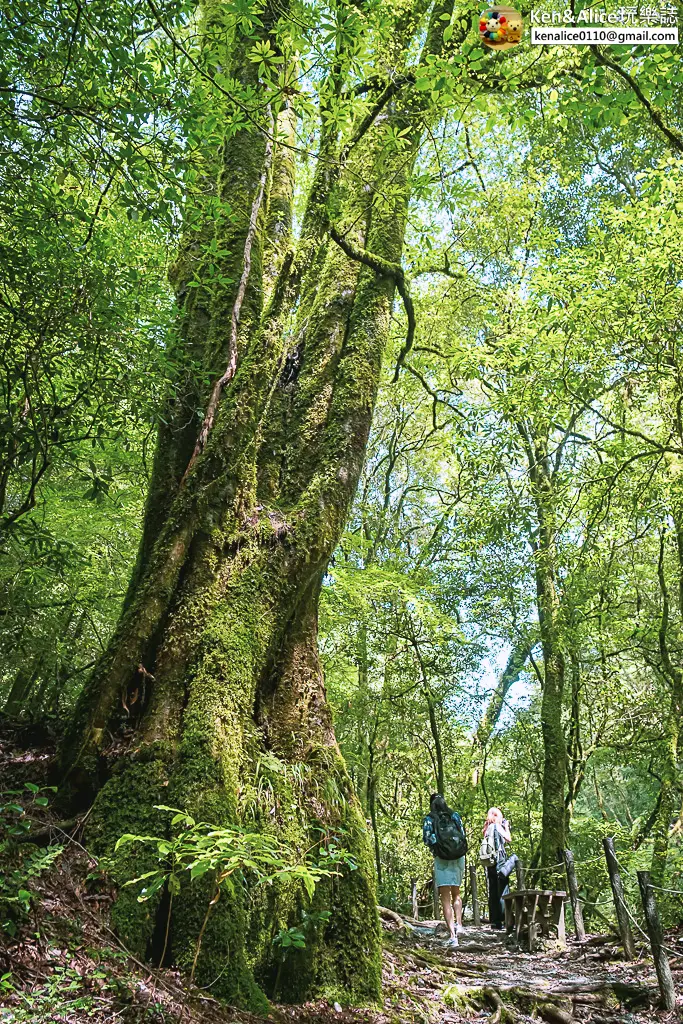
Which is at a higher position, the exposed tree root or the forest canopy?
the forest canopy

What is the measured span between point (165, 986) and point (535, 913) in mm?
8165

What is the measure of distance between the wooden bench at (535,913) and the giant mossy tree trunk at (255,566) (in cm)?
623

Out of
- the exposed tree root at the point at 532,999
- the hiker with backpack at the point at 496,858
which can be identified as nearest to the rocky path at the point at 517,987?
the exposed tree root at the point at 532,999

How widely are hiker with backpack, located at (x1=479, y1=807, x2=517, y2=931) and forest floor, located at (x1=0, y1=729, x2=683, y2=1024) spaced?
14.2ft

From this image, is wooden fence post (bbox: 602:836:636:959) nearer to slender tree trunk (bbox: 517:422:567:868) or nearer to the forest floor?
the forest floor

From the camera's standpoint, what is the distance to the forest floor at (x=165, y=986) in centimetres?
265

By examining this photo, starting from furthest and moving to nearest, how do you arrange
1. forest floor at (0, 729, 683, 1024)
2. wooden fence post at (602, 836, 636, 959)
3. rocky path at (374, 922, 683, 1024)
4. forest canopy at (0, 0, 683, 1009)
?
wooden fence post at (602, 836, 636, 959)
rocky path at (374, 922, 683, 1024)
forest canopy at (0, 0, 683, 1009)
forest floor at (0, 729, 683, 1024)

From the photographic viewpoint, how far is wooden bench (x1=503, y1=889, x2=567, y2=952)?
9398mm

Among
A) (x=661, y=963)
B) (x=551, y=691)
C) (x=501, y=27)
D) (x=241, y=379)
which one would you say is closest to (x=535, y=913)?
(x=661, y=963)

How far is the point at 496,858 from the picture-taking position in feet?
39.2

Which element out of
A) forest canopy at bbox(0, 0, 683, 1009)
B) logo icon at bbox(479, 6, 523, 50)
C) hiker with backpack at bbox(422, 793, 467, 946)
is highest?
logo icon at bbox(479, 6, 523, 50)

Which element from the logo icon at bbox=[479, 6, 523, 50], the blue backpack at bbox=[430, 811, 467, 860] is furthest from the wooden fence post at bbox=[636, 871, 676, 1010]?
the logo icon at bbox=[479, 6, 523, 50]

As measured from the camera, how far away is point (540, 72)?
757 centimetres

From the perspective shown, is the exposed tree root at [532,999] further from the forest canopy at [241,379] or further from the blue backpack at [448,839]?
the blue backpack at [448,839]
